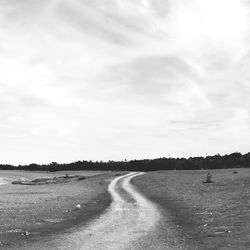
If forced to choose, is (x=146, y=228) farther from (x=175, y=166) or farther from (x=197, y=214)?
(x=175, y=166)

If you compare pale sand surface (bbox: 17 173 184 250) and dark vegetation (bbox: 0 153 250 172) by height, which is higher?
dark vegetation (bbox: 0 153 250 172)

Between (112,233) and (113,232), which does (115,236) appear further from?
(113,232)

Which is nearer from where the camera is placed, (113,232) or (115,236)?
(115,236)

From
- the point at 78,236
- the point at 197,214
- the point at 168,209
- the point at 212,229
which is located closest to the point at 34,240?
the point at 78,236

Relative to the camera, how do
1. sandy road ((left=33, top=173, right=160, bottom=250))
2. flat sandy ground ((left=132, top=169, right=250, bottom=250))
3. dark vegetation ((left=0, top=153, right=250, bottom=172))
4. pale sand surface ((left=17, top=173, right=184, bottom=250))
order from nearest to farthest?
pale sand surface ((left=17, top=173, right=184, bottom=250)) → sandy road ((left=33, top=173, right=160, bottom=250)) → flat sandy ground ((left=132, top=169, right=250, bottom=250)) → dark vegetation ((left=0, top=153, right=250, bottom=172))

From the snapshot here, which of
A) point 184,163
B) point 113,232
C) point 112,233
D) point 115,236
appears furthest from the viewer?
point 184,163

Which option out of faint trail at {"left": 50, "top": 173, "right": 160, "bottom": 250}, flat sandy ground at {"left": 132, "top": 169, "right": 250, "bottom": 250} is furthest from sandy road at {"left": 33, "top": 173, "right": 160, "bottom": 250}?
flat sandy ground at {"left": 132, "top": 169, "right": 250, "bottom": 250}

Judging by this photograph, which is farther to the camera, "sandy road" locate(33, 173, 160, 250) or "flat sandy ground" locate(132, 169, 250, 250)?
"flat sandy ground" locate(132, 169, 250, 250)

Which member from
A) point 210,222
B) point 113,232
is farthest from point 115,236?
point 210,222

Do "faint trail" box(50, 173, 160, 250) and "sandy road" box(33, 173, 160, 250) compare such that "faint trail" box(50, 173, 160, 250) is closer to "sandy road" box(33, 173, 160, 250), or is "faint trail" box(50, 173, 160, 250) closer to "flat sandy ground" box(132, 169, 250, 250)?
"sandy road" box(33, 173, 160, 250)

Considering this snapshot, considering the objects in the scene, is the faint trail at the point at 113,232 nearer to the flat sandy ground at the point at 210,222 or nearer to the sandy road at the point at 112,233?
the sandy road at the point at 112,233

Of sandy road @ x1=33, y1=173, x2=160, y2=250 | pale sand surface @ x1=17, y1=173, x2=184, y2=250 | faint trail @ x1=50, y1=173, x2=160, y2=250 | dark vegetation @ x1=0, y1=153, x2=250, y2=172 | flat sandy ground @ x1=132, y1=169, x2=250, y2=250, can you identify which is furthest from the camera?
dark vegetation @ x1=0, y1=153, x2=250, y2=172

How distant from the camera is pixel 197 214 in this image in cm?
3334

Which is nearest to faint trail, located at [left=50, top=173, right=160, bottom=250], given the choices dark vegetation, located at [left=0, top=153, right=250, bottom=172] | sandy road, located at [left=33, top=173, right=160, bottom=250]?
sandy road, located at [left=33, top=173, right=160, bottom=250]
